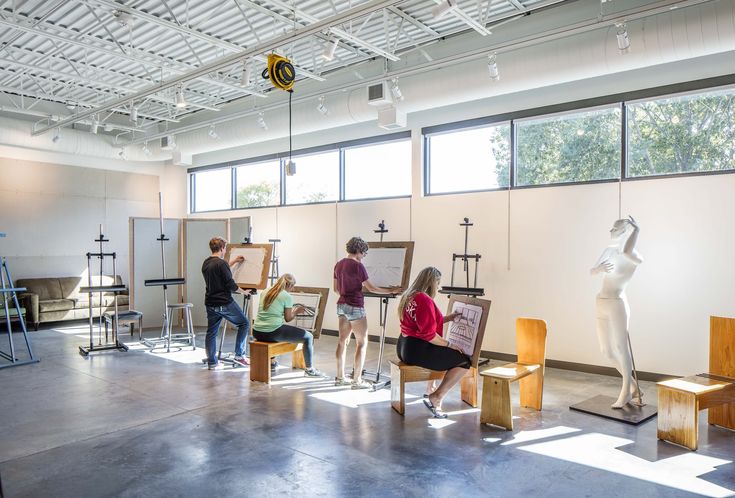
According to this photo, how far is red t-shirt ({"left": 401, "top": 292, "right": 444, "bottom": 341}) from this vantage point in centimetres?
414

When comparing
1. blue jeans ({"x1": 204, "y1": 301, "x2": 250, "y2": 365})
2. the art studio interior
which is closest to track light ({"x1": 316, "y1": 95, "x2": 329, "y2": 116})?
the art studio interior

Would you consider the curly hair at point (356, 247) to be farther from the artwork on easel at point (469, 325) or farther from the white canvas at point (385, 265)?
the artwork on easel at point (469, 325)

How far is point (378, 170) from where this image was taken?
7.98 m

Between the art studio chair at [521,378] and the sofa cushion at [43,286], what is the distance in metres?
8.10

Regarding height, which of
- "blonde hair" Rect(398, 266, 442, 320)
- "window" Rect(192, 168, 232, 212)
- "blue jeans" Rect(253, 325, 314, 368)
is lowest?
"blue jeans" Rect(253, 325, 314, 368)

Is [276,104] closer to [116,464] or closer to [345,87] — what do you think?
[345,87]

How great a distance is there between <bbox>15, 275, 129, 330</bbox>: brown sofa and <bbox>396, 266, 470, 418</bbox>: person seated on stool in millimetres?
6147

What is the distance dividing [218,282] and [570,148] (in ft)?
13.9

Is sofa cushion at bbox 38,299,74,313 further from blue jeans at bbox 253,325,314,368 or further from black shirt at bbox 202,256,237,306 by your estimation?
blue jeans at bbox 253,325,314,368

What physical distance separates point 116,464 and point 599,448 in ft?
10.4

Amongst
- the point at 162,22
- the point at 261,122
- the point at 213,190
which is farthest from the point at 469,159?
the point at 213,190

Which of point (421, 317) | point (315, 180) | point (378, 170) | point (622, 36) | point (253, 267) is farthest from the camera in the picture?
point (315, 180)

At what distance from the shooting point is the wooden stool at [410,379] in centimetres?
428

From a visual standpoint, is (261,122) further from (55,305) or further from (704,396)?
(704,396)
